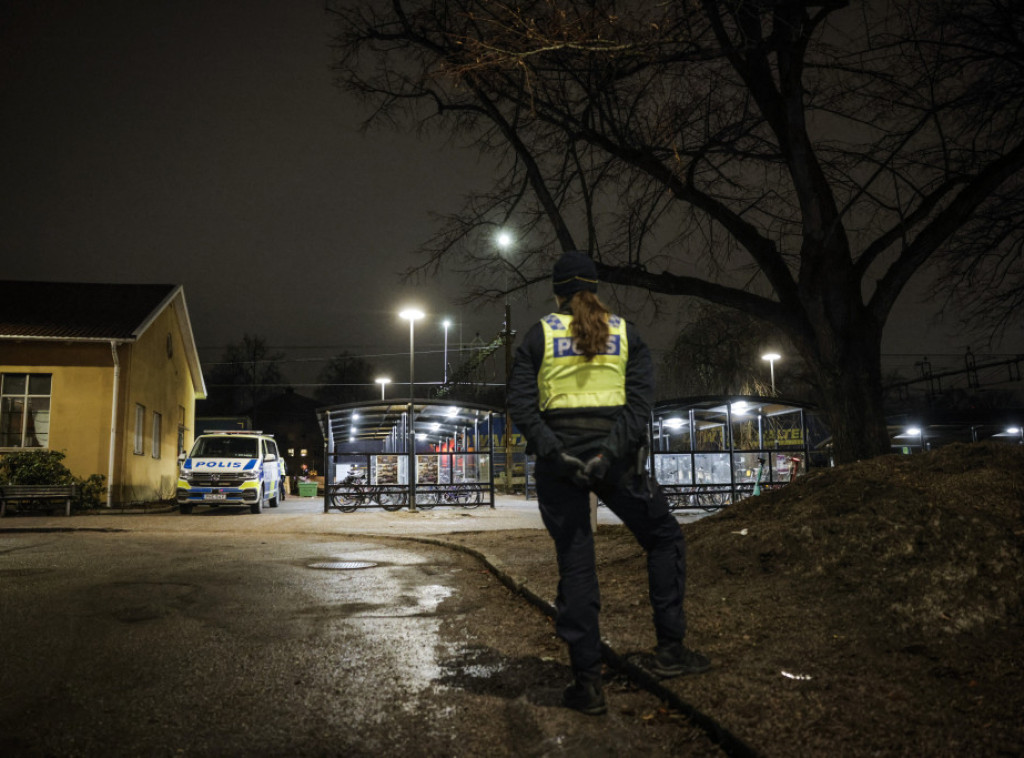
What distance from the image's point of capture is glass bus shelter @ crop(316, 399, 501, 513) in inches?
824

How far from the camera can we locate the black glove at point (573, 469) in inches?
127

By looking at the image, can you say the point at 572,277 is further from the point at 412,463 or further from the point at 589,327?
the point at 412,463

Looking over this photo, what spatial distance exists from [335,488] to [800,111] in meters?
16.0

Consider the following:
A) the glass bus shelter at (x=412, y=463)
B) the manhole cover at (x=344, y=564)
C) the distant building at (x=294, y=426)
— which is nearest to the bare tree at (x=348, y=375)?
the distant building at (x=294, y=426)

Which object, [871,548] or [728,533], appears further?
[728,533]

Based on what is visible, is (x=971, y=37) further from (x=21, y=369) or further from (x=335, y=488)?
(x=21, y=369)

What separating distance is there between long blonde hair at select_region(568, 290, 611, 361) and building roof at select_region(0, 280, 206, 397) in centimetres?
A: 2015

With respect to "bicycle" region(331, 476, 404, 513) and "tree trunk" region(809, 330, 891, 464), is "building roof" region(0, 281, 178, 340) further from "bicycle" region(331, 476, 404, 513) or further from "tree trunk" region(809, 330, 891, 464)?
"tree trunk" region(809, 330, 891, 464)

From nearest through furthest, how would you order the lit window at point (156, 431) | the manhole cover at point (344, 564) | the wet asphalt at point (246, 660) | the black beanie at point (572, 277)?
the wet asphalt at point (246, 660) < the black beanie at point (572, 277) < the manhole cover at point (344, 564) < the lit window at point (156, 431)

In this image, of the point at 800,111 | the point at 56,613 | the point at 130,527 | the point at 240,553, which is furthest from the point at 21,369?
the point at 800,111

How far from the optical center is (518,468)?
37062 mm

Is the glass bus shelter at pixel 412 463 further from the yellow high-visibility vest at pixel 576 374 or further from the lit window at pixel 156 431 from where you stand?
the yellow high-visibility vest at pixel 576 374

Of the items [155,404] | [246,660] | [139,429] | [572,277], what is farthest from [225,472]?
[572,277]

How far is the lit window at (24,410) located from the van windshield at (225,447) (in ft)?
12.7
